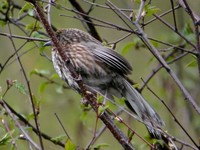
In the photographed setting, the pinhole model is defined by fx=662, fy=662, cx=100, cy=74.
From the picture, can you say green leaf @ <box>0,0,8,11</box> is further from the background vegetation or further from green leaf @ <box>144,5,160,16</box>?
green leaf @ <box>144,5,160,16</box>

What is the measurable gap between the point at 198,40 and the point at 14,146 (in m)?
1.16

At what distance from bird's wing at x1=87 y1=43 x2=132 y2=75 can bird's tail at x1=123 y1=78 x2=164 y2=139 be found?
156mm

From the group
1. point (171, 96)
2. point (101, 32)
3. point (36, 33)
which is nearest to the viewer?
point (36, 33)

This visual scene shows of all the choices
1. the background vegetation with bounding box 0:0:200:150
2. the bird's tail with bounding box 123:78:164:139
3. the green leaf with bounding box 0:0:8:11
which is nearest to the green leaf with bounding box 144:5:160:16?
the background vegetation with bounding box 0:0:200:150

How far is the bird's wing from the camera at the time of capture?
4.66 m

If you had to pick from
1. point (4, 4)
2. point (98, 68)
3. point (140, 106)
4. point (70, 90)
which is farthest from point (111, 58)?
point (70, 90)

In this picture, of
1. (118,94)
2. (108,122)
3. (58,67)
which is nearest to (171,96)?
(118,94)

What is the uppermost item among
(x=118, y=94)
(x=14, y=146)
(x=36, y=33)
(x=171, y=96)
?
(x=36, y=33)

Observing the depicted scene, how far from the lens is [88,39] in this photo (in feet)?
16.5

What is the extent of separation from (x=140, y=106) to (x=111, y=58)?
398 millimetres

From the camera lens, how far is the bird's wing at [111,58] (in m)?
4.66

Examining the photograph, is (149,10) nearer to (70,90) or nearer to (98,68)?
(98,68)

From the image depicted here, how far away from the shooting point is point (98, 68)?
4887 mm

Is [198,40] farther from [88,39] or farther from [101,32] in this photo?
[101,32]
